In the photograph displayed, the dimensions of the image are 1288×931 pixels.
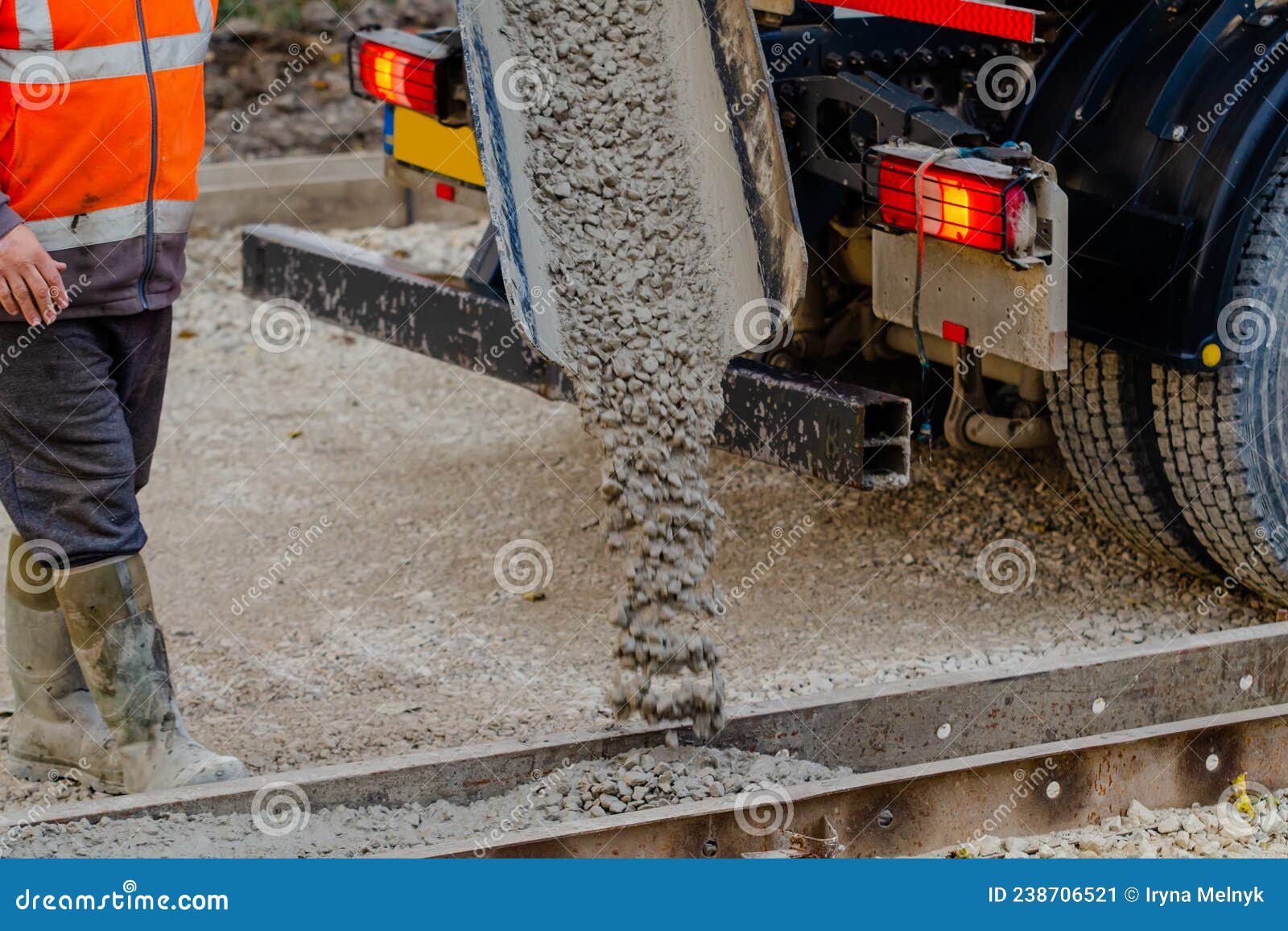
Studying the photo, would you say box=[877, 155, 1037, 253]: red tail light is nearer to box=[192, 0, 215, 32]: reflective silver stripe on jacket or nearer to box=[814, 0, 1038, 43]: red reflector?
box=[814, 0, 1038, 43]: red reflector

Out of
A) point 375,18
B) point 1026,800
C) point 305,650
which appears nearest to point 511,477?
point 305,650

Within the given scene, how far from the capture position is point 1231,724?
2930 mm

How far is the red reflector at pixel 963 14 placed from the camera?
129 inches

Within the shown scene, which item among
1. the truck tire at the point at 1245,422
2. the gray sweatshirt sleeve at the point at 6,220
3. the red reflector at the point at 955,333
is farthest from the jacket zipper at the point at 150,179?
the truck tire at the point at 1245,422

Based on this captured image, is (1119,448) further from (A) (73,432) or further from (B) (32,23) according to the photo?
(B) (32,23)

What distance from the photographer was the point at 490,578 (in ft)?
13.9

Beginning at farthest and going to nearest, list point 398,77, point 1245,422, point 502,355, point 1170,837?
point 398,77, point 502,355, point 1245,422, point 1170,837

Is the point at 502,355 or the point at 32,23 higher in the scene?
the point at 32,23

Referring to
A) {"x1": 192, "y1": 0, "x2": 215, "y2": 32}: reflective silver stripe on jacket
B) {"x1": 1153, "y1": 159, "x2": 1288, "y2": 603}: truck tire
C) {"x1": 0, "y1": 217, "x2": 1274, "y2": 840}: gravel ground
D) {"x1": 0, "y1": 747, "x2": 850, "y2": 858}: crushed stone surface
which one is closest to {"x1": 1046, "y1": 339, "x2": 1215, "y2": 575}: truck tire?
{"x1": 1153, "y1": 159, "x2": 1288, "y2": 603}: truck tire

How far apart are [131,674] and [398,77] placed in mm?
1816

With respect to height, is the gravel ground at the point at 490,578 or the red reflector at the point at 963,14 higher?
the red reflector at the point at 963,14

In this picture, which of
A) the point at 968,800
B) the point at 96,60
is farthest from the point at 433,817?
the point at 96,60

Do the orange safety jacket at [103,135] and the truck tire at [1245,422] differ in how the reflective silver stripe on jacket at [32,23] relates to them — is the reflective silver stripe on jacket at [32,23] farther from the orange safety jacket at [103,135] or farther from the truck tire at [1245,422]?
the truck tire at [1245,422]

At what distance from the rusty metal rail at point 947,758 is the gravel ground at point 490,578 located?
168 millimetres
